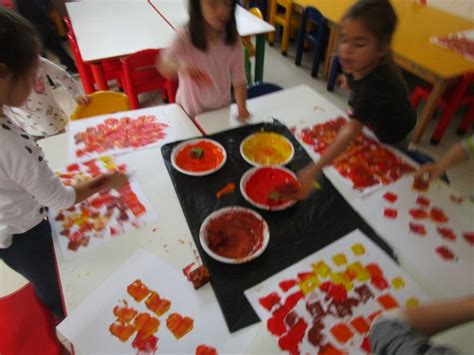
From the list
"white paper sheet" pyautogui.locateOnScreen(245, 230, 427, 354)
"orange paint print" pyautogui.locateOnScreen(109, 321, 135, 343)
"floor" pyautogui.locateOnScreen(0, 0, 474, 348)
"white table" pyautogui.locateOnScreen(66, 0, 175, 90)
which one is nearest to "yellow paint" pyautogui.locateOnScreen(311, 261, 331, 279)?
"white paper sheet" pyautogui.locateOnScreen(245, 230, 427, 354)

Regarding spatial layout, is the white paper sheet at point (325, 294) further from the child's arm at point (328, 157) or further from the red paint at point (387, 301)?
the child's arm at point (328, 157)

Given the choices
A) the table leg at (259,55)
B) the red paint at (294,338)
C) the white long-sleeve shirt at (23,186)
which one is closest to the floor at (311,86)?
the table leg at (259,55)

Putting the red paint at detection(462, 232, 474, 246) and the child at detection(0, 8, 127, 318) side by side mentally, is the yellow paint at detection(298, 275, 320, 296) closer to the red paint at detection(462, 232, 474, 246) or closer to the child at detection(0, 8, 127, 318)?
the red paint at detection(462, 232, 474, 246)

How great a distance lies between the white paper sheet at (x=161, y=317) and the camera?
0.84 m

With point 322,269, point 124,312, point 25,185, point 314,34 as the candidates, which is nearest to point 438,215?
point 322,269

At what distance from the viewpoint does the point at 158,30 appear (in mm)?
Answer: 2689

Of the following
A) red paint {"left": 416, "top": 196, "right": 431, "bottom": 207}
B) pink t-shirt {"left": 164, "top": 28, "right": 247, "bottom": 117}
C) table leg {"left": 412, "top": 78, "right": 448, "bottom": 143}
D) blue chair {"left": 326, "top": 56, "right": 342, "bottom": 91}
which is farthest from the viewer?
blue chair {"left": 326, "top": 56, "right": 342, "bottom": 91}

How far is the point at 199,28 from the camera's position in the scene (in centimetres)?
155

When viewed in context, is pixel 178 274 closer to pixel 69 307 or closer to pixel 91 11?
pixel 69 307

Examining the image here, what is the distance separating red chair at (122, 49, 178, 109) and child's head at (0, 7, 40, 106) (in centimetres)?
135

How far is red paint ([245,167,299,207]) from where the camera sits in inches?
47.9

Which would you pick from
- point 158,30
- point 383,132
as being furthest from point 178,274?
point 158,30

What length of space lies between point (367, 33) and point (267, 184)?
682 mm

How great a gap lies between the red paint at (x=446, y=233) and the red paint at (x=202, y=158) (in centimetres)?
87
